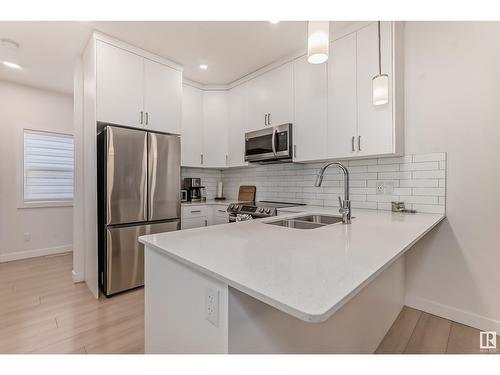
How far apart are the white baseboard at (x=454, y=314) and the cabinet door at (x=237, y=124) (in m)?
2.32

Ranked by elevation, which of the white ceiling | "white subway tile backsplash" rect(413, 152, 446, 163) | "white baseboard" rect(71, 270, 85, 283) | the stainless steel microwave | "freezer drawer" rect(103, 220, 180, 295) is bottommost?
"white baseboard" rect(71, 270, 85, 283)

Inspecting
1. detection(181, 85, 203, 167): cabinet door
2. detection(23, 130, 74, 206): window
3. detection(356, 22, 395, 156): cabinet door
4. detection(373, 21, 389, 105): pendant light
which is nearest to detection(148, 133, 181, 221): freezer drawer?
detection(181, 85, 203, 167): cabinet door

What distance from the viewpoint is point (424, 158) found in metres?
2.18

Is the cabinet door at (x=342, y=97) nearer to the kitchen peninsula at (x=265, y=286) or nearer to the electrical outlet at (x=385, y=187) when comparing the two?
the electrical outlet at (x=385, y=187)

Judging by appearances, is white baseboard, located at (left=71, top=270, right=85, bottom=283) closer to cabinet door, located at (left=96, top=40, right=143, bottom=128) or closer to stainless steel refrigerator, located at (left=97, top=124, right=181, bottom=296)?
stainless steel refrigerator, located at (left=97, top=124, right=181, bottom=296)

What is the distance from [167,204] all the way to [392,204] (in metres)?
2.23

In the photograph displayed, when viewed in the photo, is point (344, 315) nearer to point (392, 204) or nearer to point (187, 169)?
point (392, 204)

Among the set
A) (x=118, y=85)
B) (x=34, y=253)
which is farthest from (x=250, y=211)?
(x=34, y=253)

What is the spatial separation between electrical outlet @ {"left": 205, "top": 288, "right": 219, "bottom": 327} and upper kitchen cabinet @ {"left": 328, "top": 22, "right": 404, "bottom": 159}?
1891 mm

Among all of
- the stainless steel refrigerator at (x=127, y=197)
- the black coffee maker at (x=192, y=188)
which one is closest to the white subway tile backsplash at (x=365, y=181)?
the black coffee maker at (x=192, y=188)

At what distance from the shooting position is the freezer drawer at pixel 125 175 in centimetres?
237

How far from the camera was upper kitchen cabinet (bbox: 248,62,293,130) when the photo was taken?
9.30ft

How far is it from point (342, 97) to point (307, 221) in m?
1.22
